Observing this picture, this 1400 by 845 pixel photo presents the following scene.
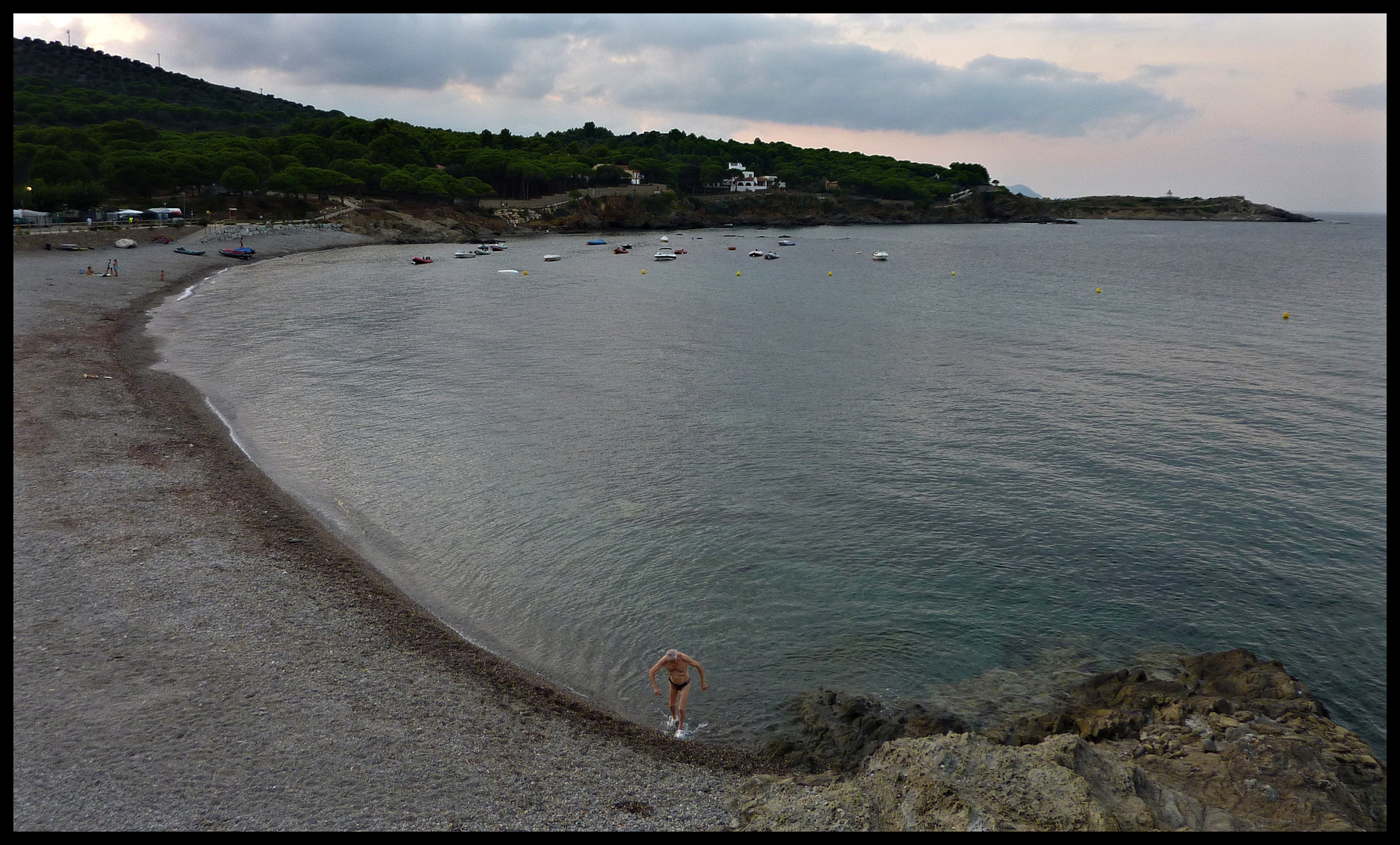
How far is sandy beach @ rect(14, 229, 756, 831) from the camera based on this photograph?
12039 millimetres

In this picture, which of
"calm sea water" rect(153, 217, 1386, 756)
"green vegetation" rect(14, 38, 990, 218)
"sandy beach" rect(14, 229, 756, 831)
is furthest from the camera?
"green vegetation" rect(14, 38, 990, 218)

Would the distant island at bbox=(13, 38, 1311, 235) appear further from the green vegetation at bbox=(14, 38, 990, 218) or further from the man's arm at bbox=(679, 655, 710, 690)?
the man's arm at bbox=(679, 655, 710, 690)

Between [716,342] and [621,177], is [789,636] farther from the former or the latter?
[621,177]

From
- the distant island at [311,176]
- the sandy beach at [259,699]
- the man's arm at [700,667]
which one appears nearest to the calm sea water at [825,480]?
the man's arm at [700,667]

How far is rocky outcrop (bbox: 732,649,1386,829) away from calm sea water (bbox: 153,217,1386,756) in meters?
1.65

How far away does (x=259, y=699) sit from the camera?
14477 millimetres

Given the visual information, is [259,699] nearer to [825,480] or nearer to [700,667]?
[700,667]

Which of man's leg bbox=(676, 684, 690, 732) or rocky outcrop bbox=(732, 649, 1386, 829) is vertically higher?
rocky outcrop bbox=(732, 649, 1386, 829)

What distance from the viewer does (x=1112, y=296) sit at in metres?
81.6

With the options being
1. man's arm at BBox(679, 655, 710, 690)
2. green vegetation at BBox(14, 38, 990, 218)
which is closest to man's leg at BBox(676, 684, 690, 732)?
man's arm at BBox(679, 655, 710, 690)

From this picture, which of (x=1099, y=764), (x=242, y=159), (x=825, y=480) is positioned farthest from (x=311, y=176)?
(x=1099, y=764)

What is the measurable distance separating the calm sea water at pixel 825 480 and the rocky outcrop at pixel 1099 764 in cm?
165

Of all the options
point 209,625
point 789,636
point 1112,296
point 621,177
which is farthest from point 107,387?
point 621,177

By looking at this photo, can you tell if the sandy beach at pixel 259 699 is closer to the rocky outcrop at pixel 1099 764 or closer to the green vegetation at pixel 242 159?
the rocky outcrop at pixel 1099 764
